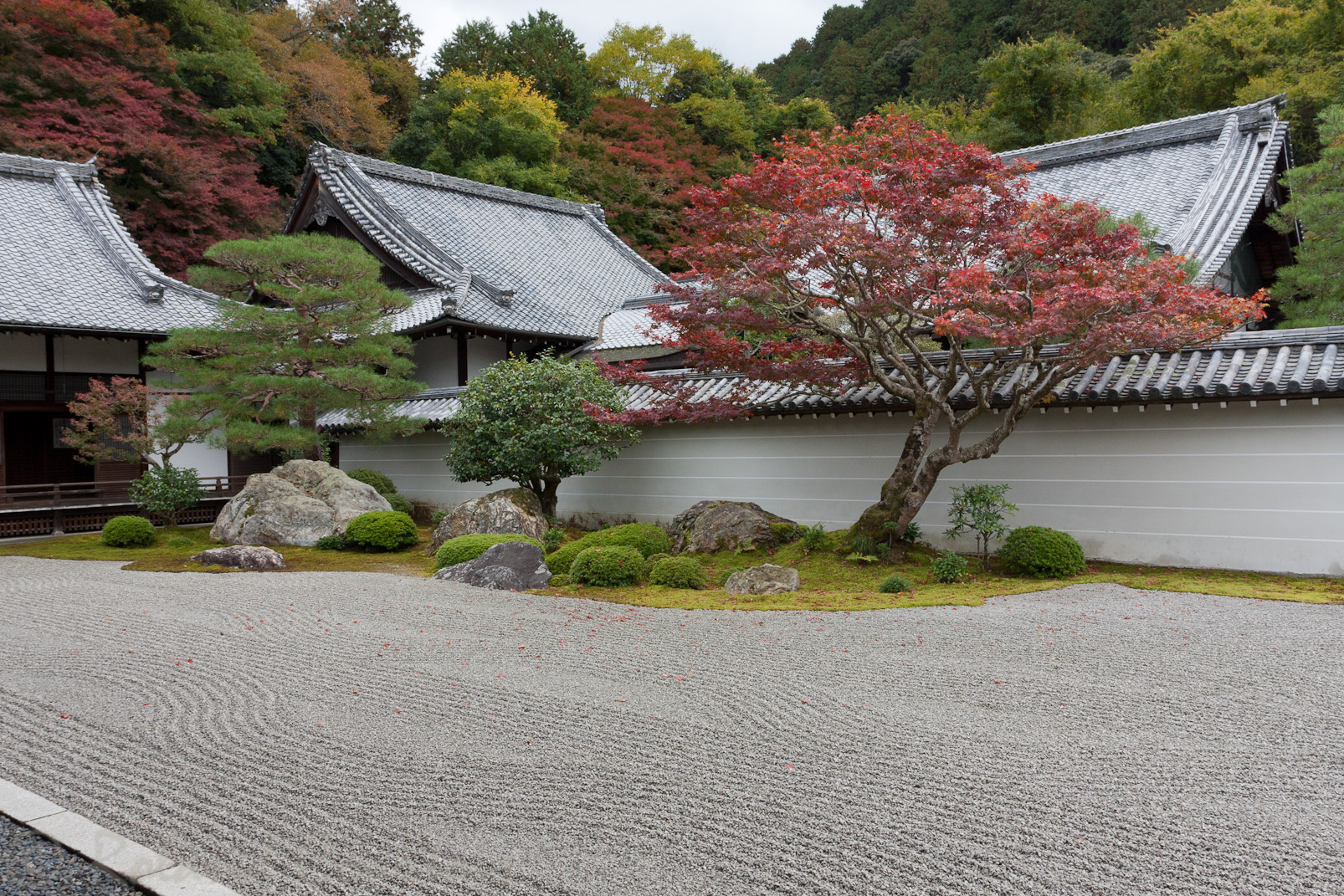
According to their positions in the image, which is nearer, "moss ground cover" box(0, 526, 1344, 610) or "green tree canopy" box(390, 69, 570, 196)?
"moss ground cover" box(0, 526, 1344, 610)

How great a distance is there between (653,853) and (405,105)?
4293cm

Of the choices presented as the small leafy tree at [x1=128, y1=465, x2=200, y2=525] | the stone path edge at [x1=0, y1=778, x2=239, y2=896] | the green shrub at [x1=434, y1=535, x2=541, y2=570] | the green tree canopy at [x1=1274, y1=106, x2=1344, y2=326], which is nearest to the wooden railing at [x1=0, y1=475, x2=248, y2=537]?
the small leafy tree at [x1=128, y1=465, x2=200, y2=525]

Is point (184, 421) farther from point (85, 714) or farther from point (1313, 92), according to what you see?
point (1313, 92)

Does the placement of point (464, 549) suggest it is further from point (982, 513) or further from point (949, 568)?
point (982, 513)

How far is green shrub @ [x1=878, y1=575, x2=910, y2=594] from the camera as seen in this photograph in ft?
34.8

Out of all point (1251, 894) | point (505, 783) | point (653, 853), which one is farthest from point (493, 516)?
point (1251, 894)

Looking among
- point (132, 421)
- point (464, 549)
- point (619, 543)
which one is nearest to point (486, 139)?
point (132, 421)

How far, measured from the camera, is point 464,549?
12.6m

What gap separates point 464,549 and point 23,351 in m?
12.1

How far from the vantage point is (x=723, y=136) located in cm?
4059

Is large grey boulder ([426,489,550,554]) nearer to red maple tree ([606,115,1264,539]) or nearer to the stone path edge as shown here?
red maple tree ([606,115,1264,539])

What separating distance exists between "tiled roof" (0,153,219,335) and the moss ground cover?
5.51m

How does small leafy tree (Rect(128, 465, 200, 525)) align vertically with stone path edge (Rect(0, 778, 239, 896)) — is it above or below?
above

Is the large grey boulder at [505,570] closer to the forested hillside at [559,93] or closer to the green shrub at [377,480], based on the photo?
the green shrub at [377,480]
